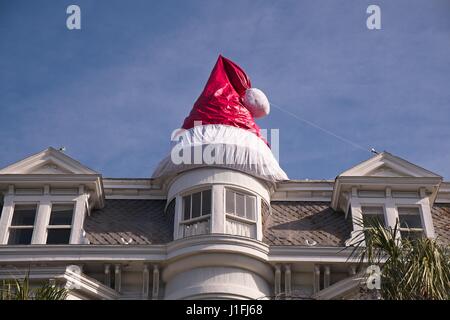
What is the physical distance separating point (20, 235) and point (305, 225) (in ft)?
26.6

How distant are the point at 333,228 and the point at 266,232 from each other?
1.97 meters

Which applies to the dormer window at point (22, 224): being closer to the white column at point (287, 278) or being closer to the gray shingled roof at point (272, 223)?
the gray shingled roof at point (272, 223)

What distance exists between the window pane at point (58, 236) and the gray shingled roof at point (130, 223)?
570mm

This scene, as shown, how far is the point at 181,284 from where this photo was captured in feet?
77.8

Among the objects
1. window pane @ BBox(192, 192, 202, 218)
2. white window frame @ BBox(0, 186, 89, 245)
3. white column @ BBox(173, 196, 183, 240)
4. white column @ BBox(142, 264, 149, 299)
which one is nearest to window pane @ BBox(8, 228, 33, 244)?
white window frame @ BBox(0, 186, 89, 245)

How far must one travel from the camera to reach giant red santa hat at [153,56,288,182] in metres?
26.3

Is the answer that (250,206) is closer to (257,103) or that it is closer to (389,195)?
(389,195)

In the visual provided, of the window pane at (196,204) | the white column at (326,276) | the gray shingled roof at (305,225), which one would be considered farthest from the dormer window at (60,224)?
the white column at (326,276)

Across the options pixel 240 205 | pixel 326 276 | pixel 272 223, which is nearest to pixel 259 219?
pixel 240 205

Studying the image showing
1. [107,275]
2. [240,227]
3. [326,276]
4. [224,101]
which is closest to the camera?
[326,276]

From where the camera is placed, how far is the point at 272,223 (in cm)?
2616

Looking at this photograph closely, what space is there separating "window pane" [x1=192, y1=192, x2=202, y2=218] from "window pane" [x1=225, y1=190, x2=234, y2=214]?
0.79 meters
